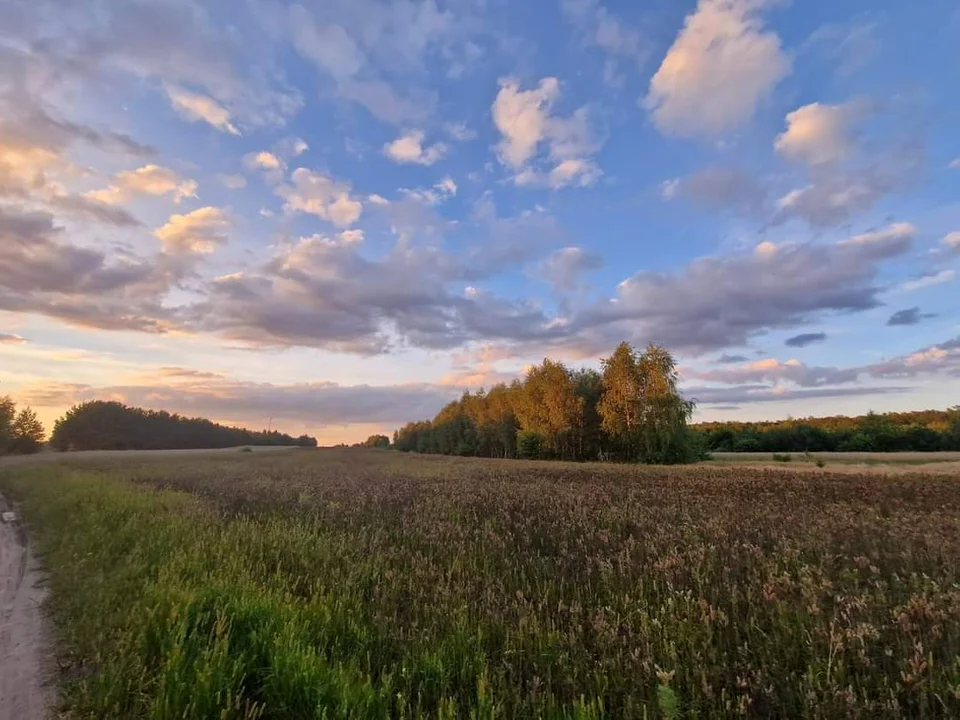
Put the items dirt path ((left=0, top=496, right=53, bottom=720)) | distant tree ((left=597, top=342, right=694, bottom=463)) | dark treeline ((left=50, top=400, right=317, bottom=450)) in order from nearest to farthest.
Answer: dirt path ((left=0, top=496, right=53, bottom=720))
distant tree ((left=597, top=342, right=694, bottom=463))
dark treeline ((left=50, top=400, right=317, bottom=450))

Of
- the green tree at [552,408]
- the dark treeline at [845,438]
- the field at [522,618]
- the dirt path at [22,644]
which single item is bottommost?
the dirt path at [22,644]

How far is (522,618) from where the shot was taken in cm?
533

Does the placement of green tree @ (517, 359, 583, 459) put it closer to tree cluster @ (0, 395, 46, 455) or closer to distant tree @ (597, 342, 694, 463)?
distant tree @ (597, 342, 694, 463)

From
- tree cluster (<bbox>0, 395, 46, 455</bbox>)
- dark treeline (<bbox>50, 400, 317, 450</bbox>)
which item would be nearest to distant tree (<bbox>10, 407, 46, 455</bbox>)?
tree cluster (<bbox>0, 395, 46, 455</bbox>)

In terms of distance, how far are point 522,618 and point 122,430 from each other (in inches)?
6923

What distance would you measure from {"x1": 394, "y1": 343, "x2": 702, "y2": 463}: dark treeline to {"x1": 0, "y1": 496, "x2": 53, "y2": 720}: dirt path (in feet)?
167

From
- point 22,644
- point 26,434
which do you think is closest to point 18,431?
point 26,434

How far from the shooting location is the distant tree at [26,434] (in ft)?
347

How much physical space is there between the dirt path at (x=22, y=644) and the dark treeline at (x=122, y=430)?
514 feet

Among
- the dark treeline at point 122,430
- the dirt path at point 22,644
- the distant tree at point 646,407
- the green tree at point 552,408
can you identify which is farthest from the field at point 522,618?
the dark treeline at point 122,430

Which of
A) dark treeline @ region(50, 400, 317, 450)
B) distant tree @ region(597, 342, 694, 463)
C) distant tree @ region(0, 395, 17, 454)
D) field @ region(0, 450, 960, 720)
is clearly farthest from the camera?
dark treeline @ region(50, 400, 317, 450)

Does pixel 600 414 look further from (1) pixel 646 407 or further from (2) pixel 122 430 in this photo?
(2) pixel 122 430

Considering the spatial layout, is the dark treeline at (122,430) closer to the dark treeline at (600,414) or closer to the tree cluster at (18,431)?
the tree cluster at (18,431)

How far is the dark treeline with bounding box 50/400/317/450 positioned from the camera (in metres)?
133
